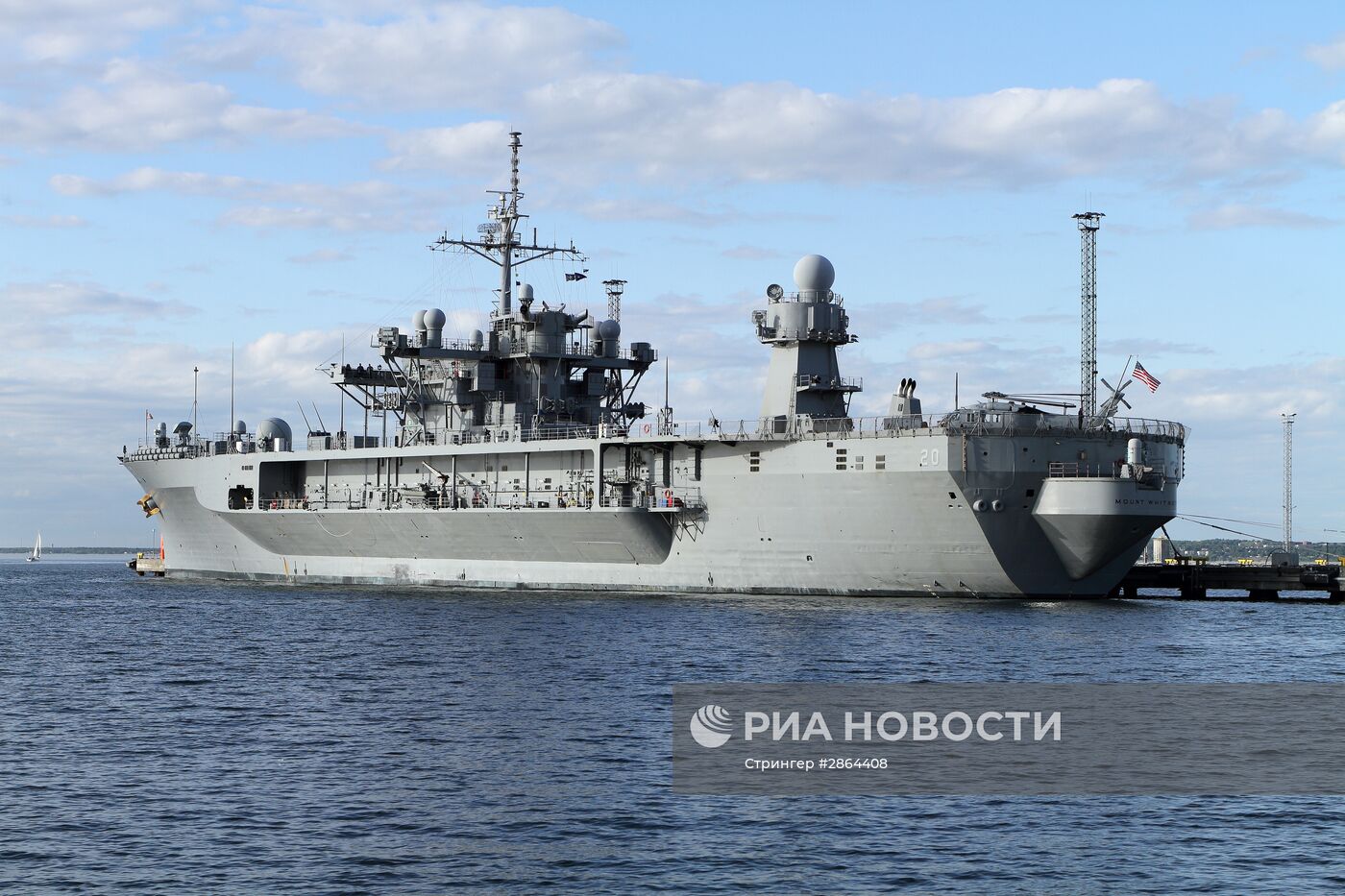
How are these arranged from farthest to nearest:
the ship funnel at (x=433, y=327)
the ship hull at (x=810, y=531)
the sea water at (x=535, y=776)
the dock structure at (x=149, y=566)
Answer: the dock structure at (x=149, y=566) → the ship funnel at (x=433, y=327) → the ship hull at (x=810, y=531) → the sea water at (x=535, y=776)

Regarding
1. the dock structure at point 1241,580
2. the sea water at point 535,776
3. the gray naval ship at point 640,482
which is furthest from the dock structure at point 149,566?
the dock structure at point 1241,580

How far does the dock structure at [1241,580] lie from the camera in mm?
57375

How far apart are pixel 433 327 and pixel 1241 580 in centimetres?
3412

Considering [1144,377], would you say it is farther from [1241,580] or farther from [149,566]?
[149,566]

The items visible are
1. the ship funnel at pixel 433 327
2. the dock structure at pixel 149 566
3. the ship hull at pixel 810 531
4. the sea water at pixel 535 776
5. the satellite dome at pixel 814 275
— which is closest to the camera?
the sea water at pixel 535 776

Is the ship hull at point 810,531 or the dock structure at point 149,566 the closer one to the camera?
the ship hull at point 810,531

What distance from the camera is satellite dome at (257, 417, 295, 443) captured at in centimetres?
6675

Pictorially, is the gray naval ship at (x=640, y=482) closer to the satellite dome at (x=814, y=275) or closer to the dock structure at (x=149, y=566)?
the satellite dome at (x=814, y=275)

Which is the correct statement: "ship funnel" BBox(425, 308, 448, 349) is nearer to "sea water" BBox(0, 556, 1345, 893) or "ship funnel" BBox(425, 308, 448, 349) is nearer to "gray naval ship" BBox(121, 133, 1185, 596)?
"gray naval ship" BBox(121, 133, 1185, 596)

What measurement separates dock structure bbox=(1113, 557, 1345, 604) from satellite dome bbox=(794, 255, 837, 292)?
17.5 metres

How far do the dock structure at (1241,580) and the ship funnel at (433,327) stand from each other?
96.1 ft

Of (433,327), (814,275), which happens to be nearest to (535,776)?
(814,275)

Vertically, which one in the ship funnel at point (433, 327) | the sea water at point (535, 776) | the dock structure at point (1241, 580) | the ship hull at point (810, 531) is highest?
the ship funnel at point (433, 327)

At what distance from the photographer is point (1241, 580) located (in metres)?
58.3
